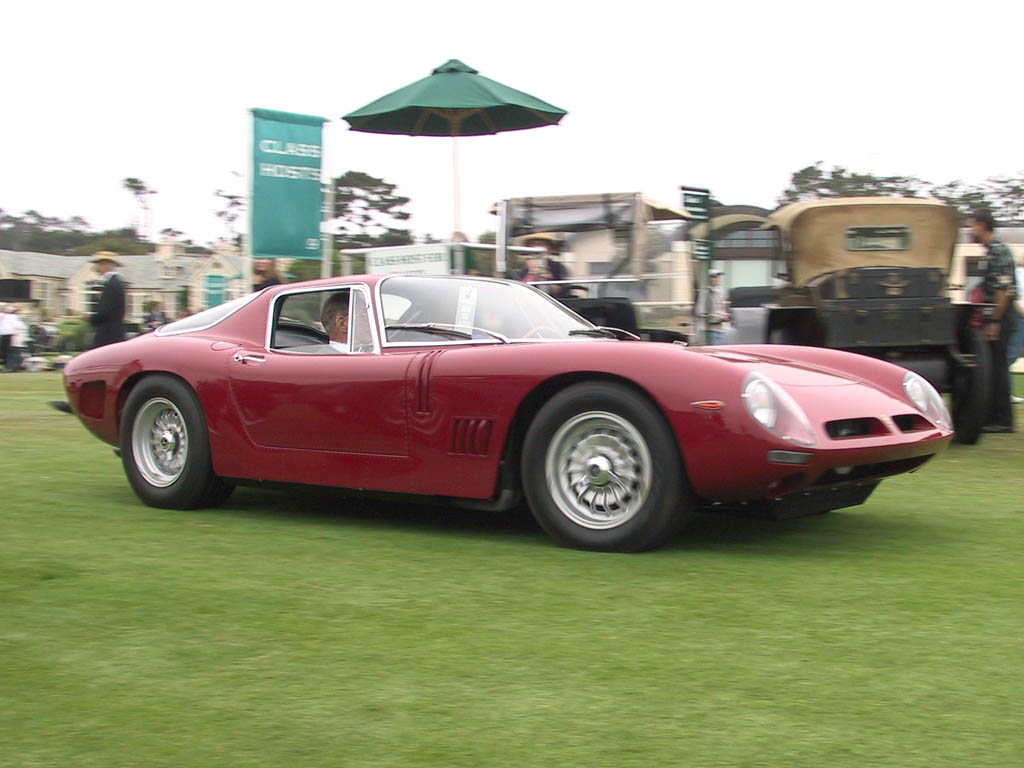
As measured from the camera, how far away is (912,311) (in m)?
8.57

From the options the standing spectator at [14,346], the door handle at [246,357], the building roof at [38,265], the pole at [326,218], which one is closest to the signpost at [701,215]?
the pole at [326,218]

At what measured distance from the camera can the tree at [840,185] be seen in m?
52.3

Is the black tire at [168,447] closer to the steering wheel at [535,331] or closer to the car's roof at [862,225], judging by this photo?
the steering wheel at [535,331]

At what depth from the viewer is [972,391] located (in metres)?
8.55

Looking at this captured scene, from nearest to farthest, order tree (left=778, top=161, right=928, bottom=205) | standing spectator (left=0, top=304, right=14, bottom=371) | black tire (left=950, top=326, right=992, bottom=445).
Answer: black tire (left=950, top=326, right=992, bottom=445)
standing spectator (left=0, top=304, right=14, bottom=371)
tree (left=778, top=161, right=928, bottom=205)

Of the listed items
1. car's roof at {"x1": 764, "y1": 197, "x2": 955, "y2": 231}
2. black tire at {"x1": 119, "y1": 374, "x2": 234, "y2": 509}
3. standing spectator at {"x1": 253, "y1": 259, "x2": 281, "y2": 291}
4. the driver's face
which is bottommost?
black tire at {"x1": 119, "y1": 374, "x2": 234, "y2": 509}

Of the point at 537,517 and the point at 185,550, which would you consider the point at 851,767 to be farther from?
the point at 185,550

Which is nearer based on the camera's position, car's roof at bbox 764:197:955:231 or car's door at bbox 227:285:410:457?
car's door at bbox 227:285:410:457

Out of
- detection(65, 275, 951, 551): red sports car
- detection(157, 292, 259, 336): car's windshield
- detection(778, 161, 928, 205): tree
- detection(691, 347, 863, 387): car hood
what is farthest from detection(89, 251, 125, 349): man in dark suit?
detection(778, 161, 928, 205): tree

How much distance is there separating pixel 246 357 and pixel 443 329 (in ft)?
3.35

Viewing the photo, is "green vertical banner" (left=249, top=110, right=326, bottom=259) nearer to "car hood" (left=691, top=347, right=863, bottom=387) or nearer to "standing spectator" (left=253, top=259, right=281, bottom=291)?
"standing spectator" (left=253, top=259, right=281, bottom=291)

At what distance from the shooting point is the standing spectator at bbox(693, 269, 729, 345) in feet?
37.3

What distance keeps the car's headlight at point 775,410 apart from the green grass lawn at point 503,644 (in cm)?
50

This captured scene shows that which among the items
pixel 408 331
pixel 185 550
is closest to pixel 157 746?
pixel 185 550
